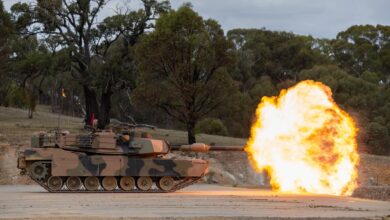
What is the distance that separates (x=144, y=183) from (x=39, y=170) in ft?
16.3

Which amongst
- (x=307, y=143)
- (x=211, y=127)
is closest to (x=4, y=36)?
(x=211, y=127)

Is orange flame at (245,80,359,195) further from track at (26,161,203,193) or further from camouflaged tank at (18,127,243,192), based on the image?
track at (26,161,203,193)

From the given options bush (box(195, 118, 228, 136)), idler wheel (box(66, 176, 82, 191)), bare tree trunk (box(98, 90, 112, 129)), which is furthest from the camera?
bush (box(195, 118, 228, 136))

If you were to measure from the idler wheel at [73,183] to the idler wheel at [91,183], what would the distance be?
0.33 m

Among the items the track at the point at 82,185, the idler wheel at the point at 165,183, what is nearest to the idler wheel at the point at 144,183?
the track at the point at 82,185

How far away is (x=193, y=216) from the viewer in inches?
790

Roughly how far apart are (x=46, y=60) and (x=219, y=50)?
15.9m

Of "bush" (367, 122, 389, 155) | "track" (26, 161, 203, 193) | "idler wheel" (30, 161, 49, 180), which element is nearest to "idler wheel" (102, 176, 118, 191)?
"track" (26, 161, 203, 193)

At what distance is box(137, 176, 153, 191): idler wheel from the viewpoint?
111ft

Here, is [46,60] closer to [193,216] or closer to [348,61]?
[193,216]

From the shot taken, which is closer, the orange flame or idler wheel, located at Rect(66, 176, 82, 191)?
the orange flame

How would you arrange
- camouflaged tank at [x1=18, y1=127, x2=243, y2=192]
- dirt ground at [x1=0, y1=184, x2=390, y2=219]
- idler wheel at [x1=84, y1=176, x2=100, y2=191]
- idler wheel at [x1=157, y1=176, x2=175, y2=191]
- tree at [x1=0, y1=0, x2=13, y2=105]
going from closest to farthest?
dirt ground at [x1=0, y1=184, x2=390, y2=219], camouflaged tank at [x1=18, y1=127, x2=243, y2=192], idler wheel at [x1=84, y1=176, x2=100, y2=191], idler wheel at [x1=157, y1=176, x2=175, y2=191], tree at [x1=0, y1=0, x2=13, y2=105]

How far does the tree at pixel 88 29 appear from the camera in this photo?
61156mm

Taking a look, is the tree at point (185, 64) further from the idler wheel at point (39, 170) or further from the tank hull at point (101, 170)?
the idler wheel at point (39, 170)
